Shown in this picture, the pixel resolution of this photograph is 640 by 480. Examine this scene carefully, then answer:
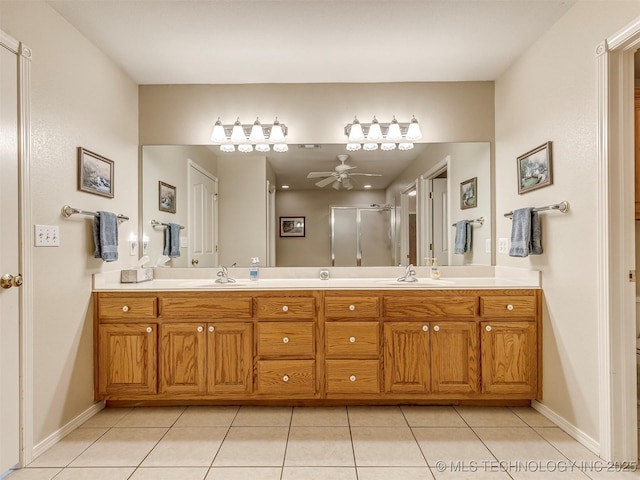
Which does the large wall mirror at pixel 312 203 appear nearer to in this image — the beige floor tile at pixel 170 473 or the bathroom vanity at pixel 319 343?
the bathroom vanity at pixel 319 343

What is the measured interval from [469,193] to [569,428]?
64.3 inches

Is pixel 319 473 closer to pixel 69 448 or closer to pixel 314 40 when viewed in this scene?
pixel 69 448

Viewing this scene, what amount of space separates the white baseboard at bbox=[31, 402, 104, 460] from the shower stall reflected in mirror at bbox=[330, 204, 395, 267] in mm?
1851

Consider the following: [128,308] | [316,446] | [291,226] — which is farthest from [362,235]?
[128,308]

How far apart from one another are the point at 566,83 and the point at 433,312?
59.5 inches

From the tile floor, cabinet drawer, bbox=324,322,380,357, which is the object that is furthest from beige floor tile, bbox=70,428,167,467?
cabinet drawer, bbox=324,322,380,357

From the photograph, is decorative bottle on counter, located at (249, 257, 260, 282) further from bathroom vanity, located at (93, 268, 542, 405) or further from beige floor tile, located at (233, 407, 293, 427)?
beige floor tile, located at (233, 407, 293, 427)

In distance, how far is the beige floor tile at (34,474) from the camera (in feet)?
5.49

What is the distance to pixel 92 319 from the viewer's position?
227 cm

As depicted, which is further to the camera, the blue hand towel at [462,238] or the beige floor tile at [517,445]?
the blue hand towel at [462,238]

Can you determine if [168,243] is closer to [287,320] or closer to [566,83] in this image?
[287,320]

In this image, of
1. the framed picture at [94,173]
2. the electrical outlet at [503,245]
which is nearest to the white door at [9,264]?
the framed picture at [94,173]

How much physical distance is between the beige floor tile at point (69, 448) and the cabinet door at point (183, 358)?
0.41 meters

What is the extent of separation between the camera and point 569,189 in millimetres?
1995
